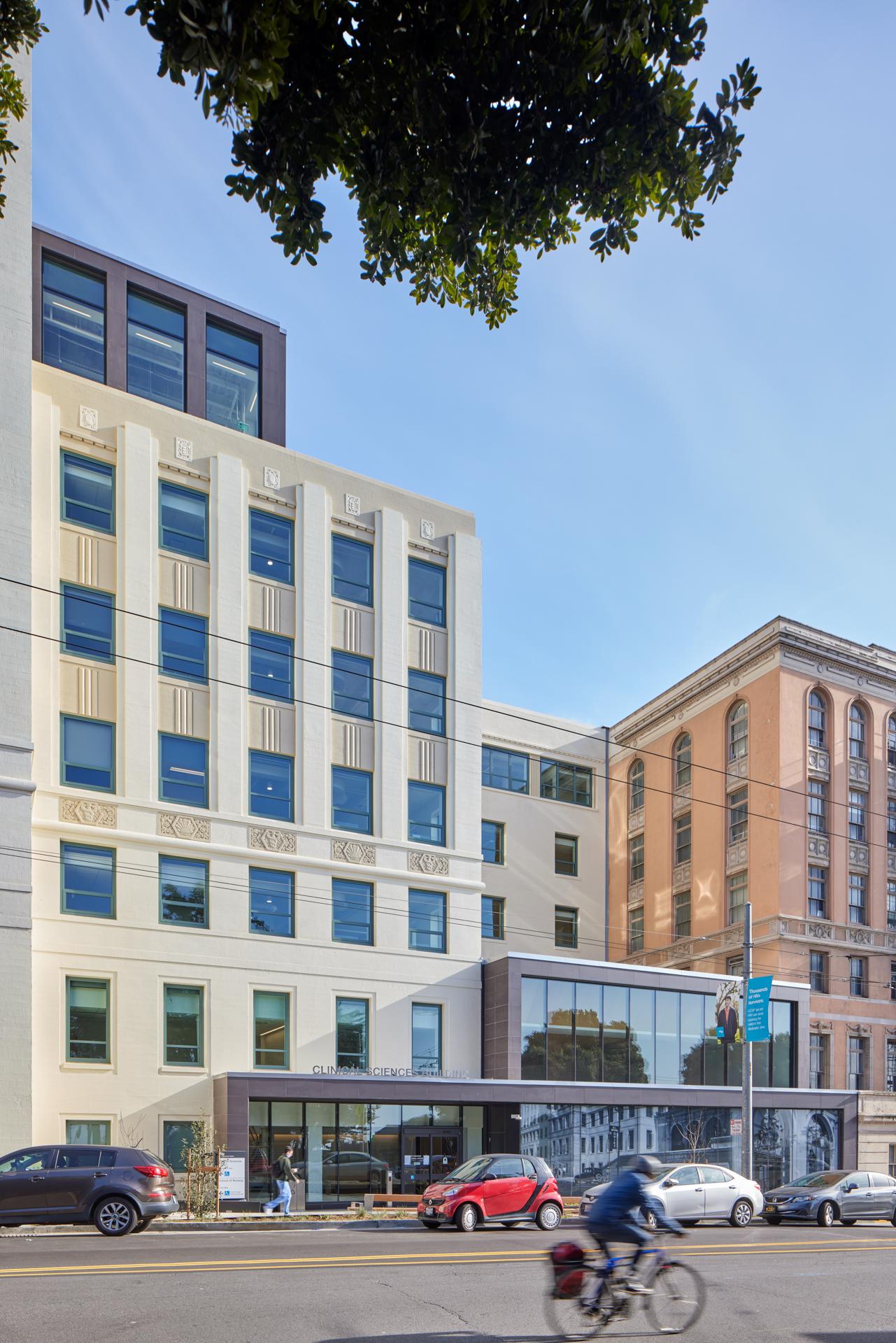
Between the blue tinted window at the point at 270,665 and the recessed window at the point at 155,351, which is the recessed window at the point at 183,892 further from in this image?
the recessed window at the point at 155,351

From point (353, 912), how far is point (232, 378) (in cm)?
1759

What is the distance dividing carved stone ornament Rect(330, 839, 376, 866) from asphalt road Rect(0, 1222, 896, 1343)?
1692 cm

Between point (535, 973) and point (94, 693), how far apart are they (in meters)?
15.7

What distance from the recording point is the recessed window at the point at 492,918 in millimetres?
46719

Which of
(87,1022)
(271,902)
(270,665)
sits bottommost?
(87,1022)

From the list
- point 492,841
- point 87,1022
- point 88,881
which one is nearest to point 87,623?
point 88,881

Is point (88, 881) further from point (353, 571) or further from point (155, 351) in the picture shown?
point (155, 351)

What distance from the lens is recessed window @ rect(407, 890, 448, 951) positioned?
3900cm

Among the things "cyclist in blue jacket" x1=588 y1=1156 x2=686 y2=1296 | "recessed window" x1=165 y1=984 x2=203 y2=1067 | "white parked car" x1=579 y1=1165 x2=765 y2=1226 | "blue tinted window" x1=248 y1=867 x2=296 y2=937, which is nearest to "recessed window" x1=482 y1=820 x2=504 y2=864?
"blue tinted window" x1=248 y1=867 x2=296 y2=937

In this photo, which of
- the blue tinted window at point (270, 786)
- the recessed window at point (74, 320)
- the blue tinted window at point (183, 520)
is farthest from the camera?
→ the recessed window at point (74, 320)

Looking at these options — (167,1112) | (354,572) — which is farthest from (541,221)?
(354,572)

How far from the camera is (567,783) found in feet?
173

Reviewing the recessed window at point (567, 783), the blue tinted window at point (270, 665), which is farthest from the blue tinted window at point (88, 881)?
the recessed window at point (567, 783)

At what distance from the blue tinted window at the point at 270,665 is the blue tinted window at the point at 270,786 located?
1.89 meters
